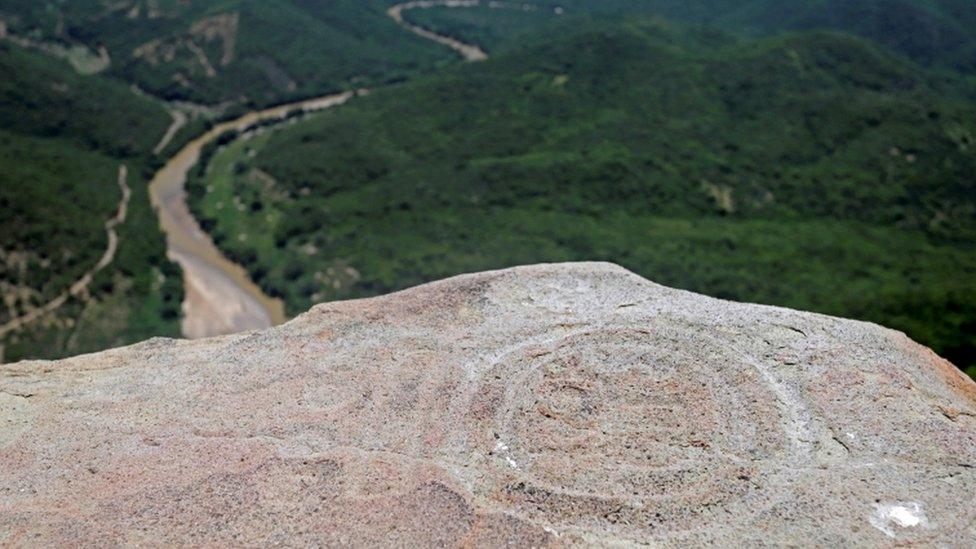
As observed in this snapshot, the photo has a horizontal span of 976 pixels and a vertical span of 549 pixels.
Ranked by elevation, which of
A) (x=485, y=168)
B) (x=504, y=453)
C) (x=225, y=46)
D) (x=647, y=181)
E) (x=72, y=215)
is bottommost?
(x=647, y=181)

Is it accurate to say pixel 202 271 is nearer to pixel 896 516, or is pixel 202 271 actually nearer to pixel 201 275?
pixel 201 275

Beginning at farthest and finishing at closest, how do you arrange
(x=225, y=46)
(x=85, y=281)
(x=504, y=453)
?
(x=225, y=46)
(x=85, y=281)
(x=504, y=453)

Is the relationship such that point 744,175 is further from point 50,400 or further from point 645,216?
point 50,400

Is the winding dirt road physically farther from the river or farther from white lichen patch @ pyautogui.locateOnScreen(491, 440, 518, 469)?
white lichen patch @ pyautogui.locateOnScreen(491, 440, 518, 469)

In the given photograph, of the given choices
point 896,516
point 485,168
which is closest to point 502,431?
point 896,516

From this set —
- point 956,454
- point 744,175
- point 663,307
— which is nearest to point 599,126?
point 744,175

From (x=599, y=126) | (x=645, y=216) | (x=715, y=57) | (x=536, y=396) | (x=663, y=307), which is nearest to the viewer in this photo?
(x=536, y=396)
